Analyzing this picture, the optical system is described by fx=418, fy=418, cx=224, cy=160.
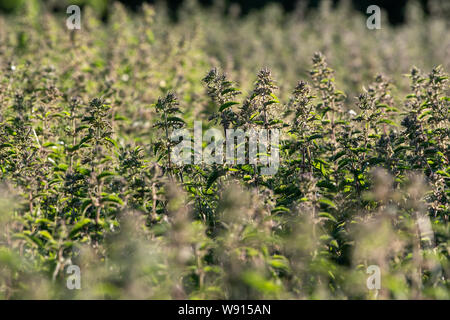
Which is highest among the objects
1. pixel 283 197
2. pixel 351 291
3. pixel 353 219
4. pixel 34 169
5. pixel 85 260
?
pixel 34 169

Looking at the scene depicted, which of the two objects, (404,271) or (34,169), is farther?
(34,169)

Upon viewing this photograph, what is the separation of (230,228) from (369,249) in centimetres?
102

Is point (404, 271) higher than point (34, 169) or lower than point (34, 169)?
lower

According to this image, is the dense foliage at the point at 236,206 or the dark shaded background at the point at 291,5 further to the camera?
the dark shaded background at the point at 291,5

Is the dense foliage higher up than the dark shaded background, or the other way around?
the dark shaded background

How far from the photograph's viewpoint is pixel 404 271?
3.22 metres

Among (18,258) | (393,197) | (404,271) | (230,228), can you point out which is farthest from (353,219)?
(18,258)

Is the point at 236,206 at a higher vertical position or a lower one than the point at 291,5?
lower

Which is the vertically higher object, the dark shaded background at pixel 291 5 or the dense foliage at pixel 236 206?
the dark shaded background at pixel 291 5

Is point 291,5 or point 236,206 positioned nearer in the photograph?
point 236,206

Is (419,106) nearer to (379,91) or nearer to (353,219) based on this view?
(379,91)

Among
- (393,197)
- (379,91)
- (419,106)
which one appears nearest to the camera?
(393,197)

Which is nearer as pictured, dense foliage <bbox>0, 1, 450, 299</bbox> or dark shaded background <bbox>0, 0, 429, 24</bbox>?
dense foliage <bbox>0, 1, 450, 299</bbox>

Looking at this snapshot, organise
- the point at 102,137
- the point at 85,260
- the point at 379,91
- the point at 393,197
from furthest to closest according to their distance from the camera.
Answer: the point at 379,91 < the point at 102,137 < the point at 393,197 < the point at 85,260
